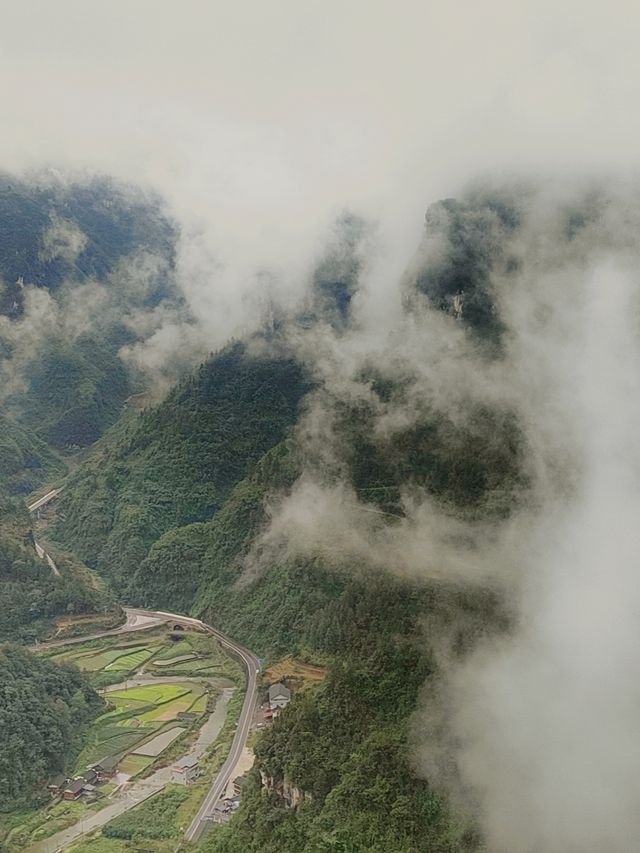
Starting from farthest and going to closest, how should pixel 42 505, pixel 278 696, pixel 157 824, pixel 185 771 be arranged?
pixel 42 505 → pixel 278 696 → pixel 185 771 → pixel 157 824

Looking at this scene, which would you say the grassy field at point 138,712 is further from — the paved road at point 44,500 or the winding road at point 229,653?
the paved road at point 44,500

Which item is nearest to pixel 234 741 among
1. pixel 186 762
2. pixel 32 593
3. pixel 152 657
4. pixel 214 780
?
pixel 186 762

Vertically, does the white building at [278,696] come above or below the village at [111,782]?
above

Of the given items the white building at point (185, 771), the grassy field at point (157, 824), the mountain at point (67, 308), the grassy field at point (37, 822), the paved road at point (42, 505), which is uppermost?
the mountain at point (67, 308)

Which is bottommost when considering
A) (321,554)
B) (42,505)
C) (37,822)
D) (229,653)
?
(37,822)

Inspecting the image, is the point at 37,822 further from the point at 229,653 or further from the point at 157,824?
the point at 229,653

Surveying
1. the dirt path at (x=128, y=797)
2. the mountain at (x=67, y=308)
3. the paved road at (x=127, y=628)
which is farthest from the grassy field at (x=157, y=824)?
the mountain at (x=67, y=308)

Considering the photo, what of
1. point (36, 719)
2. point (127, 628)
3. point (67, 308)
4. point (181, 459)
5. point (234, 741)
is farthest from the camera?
point (67, 308)

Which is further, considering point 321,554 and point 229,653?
point 229,653
